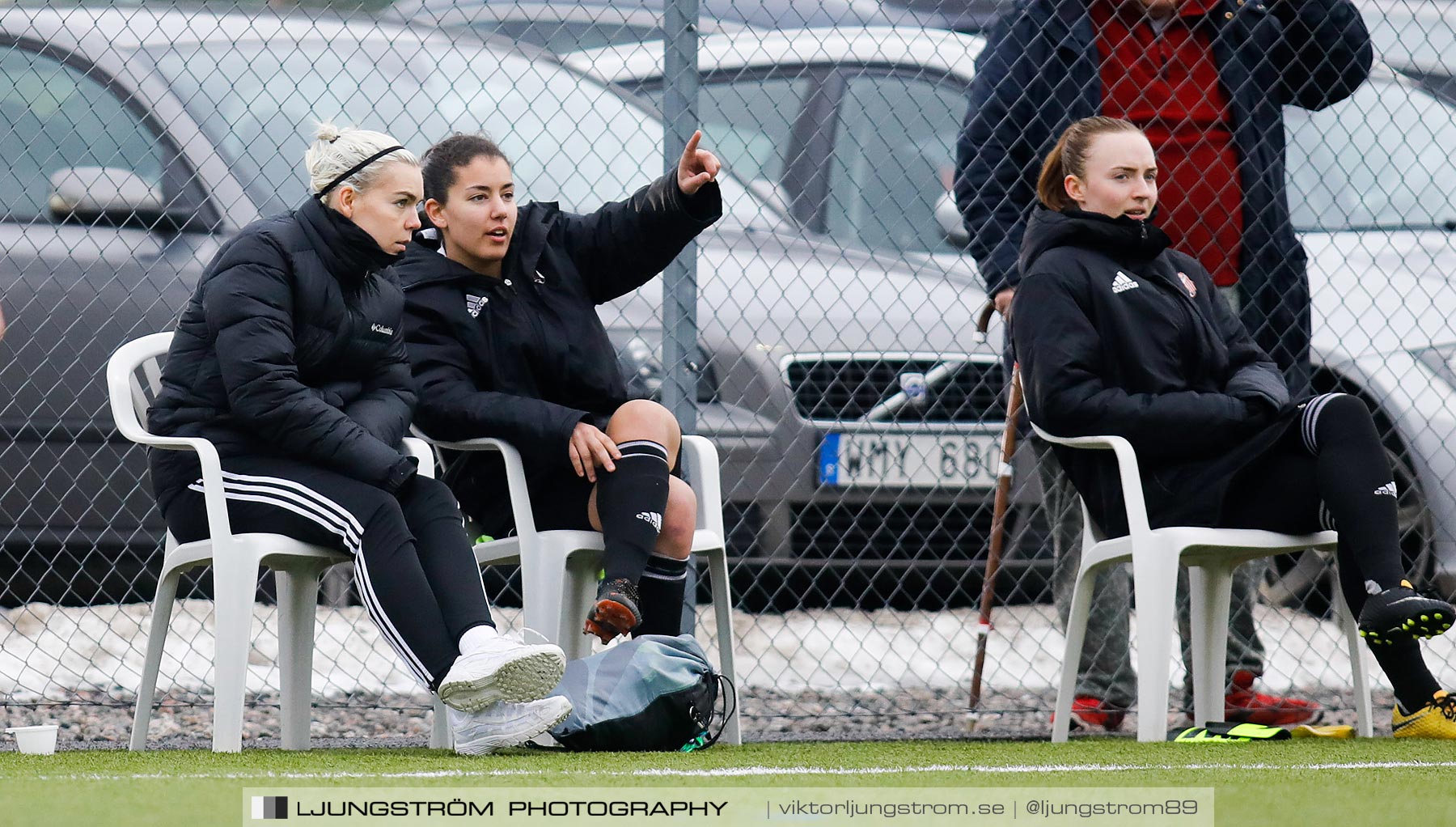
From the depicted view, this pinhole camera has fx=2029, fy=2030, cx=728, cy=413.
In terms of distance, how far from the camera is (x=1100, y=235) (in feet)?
Result: 14.1

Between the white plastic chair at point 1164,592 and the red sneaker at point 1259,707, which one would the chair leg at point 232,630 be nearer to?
the white plastic chair at point 1164,592

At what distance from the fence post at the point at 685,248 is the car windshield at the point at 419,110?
0.84 meters

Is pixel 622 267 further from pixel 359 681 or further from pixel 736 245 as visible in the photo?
pixel 359 681

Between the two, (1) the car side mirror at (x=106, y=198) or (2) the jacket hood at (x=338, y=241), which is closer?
(2) the jacket hood at (x=338, y=241)

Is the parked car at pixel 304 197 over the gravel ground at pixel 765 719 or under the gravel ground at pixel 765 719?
over

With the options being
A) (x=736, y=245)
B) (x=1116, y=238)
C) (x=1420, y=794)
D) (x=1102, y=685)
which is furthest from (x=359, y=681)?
(x=1420, y=794)

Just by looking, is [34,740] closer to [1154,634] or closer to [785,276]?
[1154,634]

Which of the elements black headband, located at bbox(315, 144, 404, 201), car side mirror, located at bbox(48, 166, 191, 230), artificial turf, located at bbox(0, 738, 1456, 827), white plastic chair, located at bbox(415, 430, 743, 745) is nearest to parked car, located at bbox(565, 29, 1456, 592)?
car side mirror, located at bbox(48, 166, 191, 230)

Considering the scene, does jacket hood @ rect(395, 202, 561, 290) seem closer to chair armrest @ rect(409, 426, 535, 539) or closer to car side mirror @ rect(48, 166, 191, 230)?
chair armrest @ rect(409, 426, 535, 539)

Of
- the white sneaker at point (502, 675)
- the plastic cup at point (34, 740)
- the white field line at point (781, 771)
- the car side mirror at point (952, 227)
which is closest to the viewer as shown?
the white field line at point (781, 771)

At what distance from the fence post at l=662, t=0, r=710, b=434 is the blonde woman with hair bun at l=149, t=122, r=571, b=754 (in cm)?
68

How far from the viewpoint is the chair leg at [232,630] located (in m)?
3.56

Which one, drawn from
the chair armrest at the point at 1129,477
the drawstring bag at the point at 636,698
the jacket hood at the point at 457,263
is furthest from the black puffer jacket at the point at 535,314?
the chair armrest at the point at 1129,477

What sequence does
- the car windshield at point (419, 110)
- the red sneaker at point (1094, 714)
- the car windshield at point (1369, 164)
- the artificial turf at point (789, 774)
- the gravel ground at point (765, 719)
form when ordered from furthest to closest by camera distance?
the car windshield at point (1369, 164) → the car windshield at point (419, 110) → the red sneaker at point (1094, 714) → the gravel ground at point (765, 719) → the artificial turf at point (789, 774)
